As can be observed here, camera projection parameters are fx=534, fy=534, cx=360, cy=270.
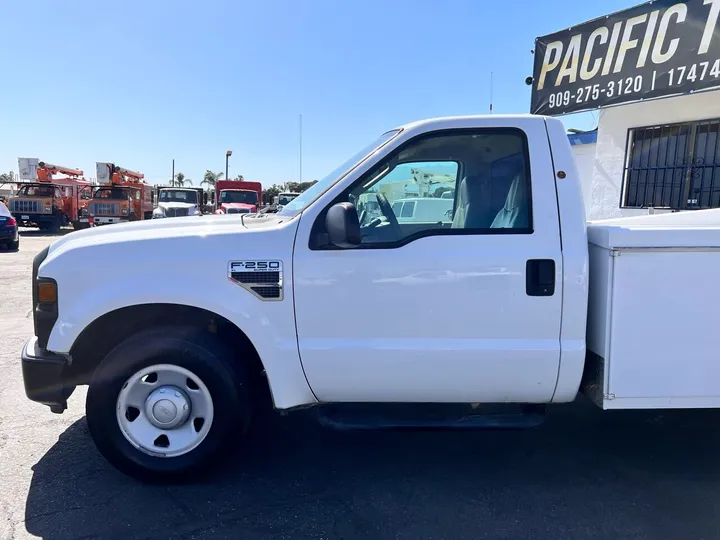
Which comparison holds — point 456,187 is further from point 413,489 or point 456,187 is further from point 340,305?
point 413,489

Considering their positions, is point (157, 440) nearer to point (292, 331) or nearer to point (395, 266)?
point (292, 331)

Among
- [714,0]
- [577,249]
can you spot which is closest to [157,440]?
[577,249]

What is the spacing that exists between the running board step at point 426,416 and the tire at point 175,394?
523 millimetres

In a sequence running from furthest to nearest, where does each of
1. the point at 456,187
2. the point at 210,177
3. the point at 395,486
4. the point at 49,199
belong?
1. the point at 210,177
2. the point at 49,199
3. the point at 456,187
4. the point at 395,486

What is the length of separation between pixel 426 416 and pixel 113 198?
24200mm

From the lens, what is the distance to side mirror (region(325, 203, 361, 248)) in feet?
8.90

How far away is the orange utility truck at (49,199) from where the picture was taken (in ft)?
74.3

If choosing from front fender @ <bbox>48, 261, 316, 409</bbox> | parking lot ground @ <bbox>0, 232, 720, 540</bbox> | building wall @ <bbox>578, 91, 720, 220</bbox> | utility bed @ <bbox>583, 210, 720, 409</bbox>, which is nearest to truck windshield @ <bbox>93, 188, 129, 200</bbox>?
building wall @ <bbox>578, 91, 720, 220</bbox>

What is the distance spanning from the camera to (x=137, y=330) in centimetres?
314

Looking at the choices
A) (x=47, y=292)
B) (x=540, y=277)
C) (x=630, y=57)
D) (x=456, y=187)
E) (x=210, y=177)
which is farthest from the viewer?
(x=210, y=177)

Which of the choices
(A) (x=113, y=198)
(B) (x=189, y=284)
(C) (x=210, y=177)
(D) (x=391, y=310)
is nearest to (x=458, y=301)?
(D) (x=391, y=310)

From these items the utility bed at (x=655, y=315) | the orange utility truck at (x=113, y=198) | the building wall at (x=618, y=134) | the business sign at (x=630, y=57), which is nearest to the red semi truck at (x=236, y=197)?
the orange utility truck at (x=113, y=198)

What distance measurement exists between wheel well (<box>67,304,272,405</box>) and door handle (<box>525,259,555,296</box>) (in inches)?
63.1

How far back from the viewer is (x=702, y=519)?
277 centimetres
